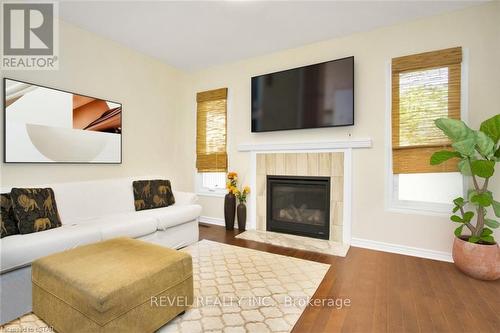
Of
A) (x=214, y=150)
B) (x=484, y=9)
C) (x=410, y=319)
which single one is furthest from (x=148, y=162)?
(x=484, y=9)

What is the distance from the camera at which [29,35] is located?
257 centimetres

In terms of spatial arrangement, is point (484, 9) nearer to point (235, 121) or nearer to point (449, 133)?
point (449, 133)

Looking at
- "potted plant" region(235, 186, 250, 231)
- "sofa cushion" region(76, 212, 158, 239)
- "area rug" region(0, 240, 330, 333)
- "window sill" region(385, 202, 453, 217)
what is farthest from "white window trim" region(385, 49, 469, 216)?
"sofa cushion" region(76, 212, 158, 239)

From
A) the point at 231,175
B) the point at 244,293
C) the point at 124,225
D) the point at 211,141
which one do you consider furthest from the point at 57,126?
the point at 244,293

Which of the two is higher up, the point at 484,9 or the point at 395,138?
the point at 484,9

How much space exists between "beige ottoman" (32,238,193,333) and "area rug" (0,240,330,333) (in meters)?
0.14

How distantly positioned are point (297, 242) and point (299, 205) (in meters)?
0.57

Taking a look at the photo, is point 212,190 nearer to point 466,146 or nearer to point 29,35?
point 29,35

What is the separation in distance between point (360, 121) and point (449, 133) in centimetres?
100

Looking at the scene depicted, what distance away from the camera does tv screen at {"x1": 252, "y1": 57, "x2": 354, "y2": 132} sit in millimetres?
3113

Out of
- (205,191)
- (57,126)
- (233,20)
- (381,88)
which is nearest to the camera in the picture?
(57,126)

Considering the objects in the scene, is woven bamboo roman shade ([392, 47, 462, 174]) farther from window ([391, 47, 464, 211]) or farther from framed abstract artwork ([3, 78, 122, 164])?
framed abstract artwork ([3, 78, 122, 164])

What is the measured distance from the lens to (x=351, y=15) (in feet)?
9.01

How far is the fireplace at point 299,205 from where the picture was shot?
11.0 ft
